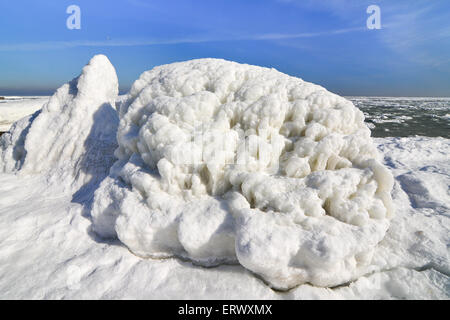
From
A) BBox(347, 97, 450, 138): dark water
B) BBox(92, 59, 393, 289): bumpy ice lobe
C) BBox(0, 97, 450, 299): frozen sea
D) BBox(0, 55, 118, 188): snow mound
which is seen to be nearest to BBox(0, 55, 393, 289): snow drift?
BBox(92, 59, 393, 289): bumpy ice lobe

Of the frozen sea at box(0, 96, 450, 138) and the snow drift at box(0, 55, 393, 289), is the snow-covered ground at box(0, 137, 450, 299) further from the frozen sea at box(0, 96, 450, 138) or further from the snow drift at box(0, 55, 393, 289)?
the frozen sea at box(0, 96, 450, 138)

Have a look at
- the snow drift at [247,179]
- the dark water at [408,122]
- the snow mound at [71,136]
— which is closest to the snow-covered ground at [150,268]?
the snow drift at [247,179]

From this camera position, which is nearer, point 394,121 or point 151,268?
point 151,268

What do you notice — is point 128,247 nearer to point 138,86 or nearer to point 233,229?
point 233,229

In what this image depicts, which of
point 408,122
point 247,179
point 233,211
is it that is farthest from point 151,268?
point 408,122

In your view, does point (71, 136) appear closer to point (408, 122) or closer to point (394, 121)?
point (394, 121)

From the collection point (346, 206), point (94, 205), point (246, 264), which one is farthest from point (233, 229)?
point (94, 205)
